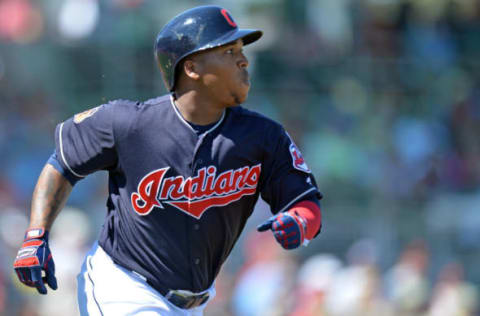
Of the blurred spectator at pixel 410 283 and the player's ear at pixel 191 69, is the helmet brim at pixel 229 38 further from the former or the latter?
the blurred spectator at pixel 410 283

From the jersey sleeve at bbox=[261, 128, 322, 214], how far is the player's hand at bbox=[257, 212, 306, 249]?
229 millimetres

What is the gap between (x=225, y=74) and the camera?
3785 mm

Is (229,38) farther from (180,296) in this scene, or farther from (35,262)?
(35,262)

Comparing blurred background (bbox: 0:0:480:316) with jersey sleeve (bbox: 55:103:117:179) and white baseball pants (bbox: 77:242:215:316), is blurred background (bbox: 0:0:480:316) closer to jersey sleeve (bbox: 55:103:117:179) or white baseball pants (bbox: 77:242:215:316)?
white baseball pants (bbox: 77:242:215:316)

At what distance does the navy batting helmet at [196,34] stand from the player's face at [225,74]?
0.19 feet

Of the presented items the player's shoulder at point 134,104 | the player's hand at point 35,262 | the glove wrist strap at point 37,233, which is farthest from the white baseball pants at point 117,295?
the player's shoulder at point 134,104

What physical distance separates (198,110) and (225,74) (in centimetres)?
21

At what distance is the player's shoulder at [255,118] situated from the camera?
384 centimetres

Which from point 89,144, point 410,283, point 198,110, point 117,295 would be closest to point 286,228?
point 198,110

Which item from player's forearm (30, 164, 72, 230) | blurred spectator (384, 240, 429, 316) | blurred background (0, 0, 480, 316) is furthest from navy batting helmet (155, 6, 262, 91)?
blurred spectator (384, 240, 429, 316)

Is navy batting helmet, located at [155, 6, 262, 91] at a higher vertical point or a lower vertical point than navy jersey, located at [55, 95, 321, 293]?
higher

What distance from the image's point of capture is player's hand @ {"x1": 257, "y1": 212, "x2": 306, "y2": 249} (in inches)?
139

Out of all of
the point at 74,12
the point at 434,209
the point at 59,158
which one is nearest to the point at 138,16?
the point at 74,12

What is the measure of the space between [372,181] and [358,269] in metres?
1.09
